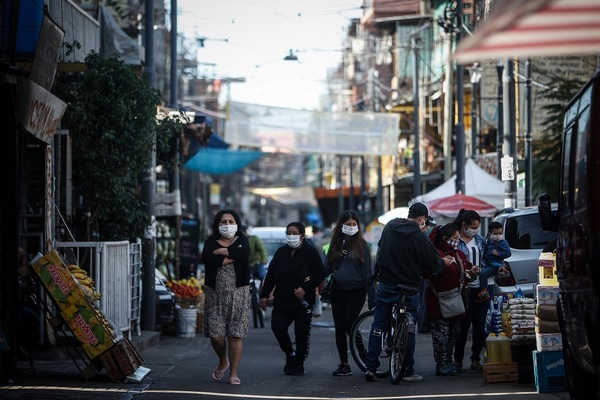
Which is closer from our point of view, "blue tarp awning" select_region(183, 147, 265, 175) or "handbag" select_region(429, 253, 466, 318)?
"handbag" select_region(429, 253, 466, 318)

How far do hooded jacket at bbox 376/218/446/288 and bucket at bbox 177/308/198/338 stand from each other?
27.0ft

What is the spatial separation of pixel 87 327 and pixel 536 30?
8.53 m

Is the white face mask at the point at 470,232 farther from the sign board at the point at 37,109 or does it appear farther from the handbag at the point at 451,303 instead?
the sign board at the point at 37,109

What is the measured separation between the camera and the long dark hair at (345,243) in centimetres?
1412

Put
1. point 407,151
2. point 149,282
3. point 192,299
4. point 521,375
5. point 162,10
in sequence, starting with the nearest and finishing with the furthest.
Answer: point 521,375 < point 149,282 < point 192,299 < point 162,10 < point 407,151

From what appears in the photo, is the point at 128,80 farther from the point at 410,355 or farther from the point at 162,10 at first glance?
the point at 162,10

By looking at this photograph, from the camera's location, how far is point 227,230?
43.2 ft

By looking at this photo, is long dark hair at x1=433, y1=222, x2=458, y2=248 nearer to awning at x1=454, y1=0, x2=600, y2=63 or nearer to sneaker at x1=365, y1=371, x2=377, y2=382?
sneaker at x1=365, y1=371, x2=377, y2=382

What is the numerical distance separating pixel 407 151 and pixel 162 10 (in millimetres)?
17568

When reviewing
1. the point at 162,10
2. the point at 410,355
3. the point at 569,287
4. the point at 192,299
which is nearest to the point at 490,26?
the point at 569,287

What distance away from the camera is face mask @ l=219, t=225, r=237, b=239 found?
13.2m

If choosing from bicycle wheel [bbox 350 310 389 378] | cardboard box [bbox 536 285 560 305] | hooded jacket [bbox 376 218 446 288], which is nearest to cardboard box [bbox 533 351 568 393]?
cardboard box [bbox 536 285 560 305]

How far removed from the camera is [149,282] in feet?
64.0

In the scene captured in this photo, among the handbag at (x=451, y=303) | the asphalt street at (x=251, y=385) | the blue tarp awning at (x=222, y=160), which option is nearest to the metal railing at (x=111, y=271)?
the asphalt street at (x=251, y=385)
